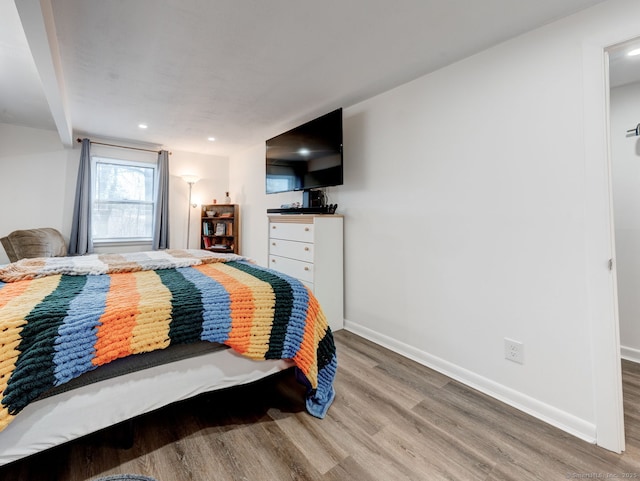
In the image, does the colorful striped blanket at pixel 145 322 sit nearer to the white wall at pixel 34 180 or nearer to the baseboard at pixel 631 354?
the baseboard at pixel 631 354

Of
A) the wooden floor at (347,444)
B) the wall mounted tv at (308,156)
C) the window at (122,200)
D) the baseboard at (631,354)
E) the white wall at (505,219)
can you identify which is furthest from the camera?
the window at (122,200)

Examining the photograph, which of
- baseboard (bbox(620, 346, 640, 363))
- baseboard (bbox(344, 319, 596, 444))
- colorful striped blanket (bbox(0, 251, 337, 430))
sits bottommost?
baseboard (bbox(344, 319, 596, 444))

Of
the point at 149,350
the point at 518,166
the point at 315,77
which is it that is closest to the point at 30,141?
the point at 315,77

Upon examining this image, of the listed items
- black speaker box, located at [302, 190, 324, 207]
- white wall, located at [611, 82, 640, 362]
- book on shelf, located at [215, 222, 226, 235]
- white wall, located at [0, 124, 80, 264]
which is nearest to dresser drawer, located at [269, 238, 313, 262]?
black speaker box, located at [302, 190, 324, 207]

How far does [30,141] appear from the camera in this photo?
357cm

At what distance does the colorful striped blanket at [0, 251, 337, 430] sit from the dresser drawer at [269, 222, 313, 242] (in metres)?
0.87

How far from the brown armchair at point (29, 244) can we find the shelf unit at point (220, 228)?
1.83 m

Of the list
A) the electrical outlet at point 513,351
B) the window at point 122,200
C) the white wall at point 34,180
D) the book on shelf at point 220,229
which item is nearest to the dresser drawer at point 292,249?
the electrical outlet at point 513,351

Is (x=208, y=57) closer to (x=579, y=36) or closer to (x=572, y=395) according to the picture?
(x=579, y=36)

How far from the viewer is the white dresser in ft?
9.01

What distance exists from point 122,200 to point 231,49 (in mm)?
3368

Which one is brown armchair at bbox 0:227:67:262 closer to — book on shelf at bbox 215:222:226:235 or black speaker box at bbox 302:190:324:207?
book on shelf at bbox 215:222:226:235

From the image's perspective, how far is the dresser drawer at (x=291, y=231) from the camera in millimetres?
2791

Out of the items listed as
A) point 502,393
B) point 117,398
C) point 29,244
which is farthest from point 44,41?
point 502,393
